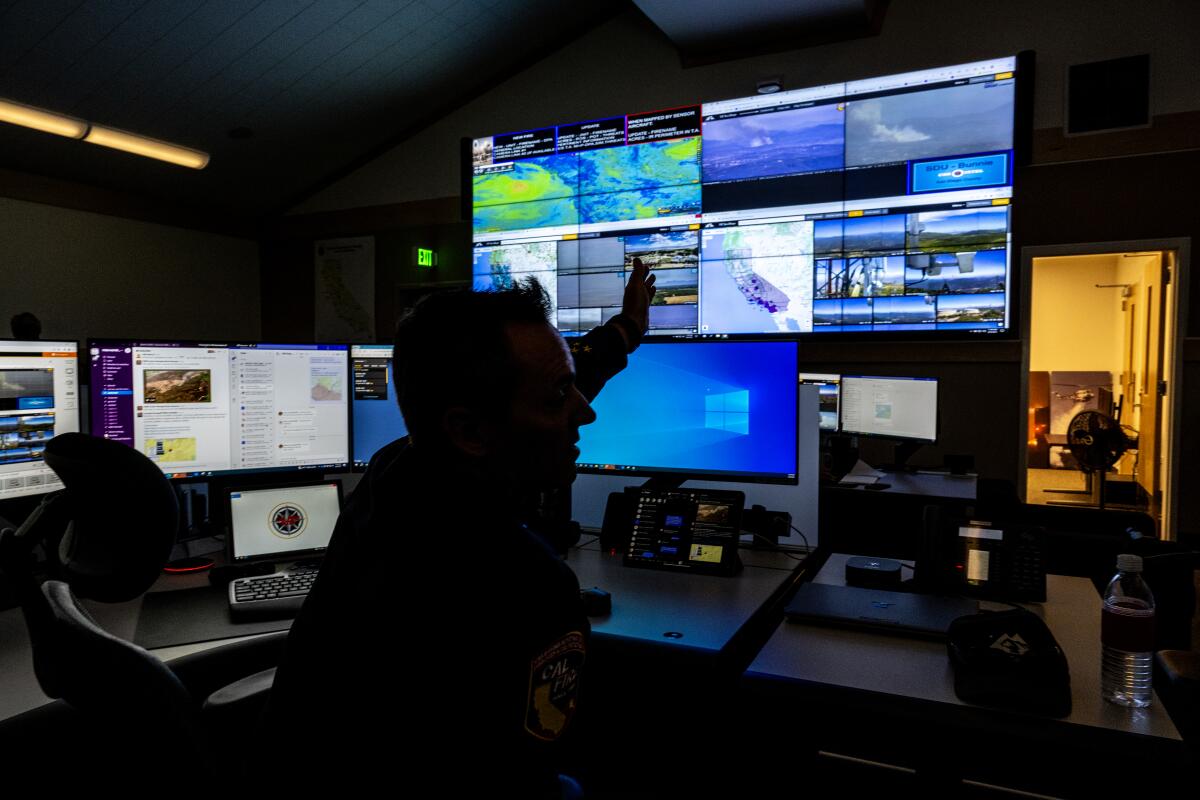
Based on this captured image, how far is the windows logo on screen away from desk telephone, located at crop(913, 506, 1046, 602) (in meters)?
0.45

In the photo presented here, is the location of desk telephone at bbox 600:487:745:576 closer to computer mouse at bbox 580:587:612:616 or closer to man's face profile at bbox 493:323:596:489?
computer mouse at bbox 580:587:612:616

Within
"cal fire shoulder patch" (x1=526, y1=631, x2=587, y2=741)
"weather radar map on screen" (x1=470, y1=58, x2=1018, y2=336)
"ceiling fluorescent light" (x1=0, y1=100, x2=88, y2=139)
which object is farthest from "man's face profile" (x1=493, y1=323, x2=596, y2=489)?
"ceiling fluorescent light" (x1=0, y1=100, x2=88, y2=139)

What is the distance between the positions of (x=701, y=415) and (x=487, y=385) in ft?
3.52

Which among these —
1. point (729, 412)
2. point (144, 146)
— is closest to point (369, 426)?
point (729, 412)

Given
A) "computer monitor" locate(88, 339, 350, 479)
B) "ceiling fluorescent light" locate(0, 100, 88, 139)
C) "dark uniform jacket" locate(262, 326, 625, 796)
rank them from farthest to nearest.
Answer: "ceiling fluorescent light" locate(0, 100, 88, 139)
"computer monitor" locate(88, 339, 350, 479)
"dark uniform jacket" locate(262, 326, 625, 796)

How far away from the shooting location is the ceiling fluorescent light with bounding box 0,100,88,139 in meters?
3.90

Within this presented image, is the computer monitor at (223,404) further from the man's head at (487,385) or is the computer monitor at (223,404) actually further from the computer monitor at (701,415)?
the man's head at (487,385)

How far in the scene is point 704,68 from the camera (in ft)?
17.0

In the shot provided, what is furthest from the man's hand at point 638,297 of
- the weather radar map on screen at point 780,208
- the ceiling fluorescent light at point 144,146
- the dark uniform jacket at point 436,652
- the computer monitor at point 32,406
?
the ceiling fluorescent light at point 144,146

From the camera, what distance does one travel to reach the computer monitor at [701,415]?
1.75 meters

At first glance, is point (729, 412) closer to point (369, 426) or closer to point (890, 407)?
point (369, 426)

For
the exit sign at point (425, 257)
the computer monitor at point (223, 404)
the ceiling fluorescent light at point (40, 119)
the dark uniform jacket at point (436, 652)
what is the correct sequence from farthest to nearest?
the exit sign at point (425, 257) → the ceiling fluorescent light at point (40, 119) → the computer monitor at point (223, 404) → the dark uniform jacket at point (436, 652)

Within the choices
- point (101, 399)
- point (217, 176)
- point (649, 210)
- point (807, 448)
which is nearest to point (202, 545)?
point (101, 399)

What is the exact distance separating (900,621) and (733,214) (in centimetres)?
348
